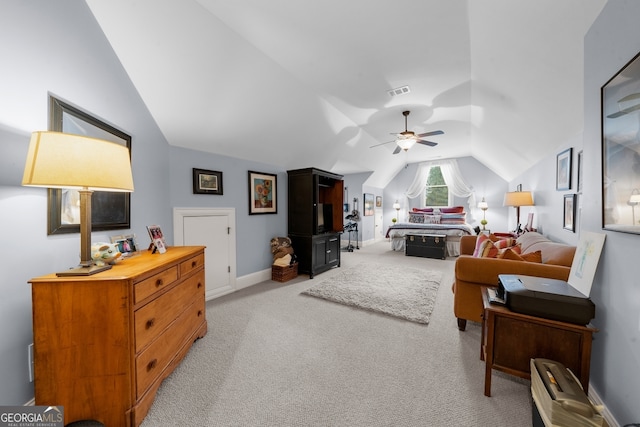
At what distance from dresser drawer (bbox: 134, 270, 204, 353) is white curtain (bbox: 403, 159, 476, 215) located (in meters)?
8.02

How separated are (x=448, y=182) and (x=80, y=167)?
29.6ft

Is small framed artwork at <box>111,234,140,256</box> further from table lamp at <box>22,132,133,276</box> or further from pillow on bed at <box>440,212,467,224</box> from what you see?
pillow on bed at <box>440,212,467,224</box>

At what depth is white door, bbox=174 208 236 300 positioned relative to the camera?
297cm

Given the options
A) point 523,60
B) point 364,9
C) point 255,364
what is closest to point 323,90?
point 364,9

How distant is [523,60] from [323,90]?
218 cm

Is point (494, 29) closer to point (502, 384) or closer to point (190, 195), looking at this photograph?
point (502, 384)

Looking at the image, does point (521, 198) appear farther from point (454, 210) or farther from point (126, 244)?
point (126, 244)

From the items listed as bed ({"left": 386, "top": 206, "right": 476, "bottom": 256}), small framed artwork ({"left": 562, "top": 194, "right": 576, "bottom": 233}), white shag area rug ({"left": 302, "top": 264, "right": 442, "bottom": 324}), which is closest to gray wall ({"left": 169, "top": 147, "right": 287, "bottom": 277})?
white shag area rug ({"left": 302, "top": 264, "right": 442, "bottom": 324})

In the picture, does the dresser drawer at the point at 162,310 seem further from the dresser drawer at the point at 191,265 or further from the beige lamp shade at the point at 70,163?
the beige lamp shade at the point at 70,163

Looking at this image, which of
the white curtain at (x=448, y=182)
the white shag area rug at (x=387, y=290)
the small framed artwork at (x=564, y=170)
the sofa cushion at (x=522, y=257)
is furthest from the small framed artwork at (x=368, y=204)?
the sofa cushion at (x=522, y=257)

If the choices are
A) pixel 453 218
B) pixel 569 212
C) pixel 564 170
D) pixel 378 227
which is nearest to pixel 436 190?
pixel 453 218

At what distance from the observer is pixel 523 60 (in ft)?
6.73

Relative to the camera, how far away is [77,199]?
63.1 inches

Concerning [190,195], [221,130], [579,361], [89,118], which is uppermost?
[221,130]
